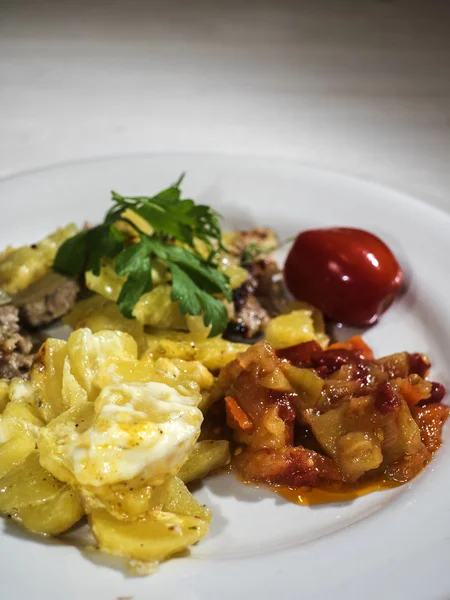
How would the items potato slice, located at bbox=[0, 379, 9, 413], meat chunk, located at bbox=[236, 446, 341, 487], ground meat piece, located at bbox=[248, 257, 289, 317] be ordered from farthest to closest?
ground meat piece, located at bbox=[248, 257, 289, 317], potato slice, located at bbox=[0, 379, 9, 413], meat chunk, located at bbox=[236, 446, 341, 487]

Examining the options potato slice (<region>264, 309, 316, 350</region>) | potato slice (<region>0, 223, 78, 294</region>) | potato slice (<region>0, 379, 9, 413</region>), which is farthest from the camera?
potato slice (<region>0, 223, 78, 294</region>)

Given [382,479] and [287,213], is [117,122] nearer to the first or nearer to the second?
[287,213]

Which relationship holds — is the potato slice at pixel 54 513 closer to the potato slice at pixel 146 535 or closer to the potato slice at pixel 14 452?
the potato slice at pixel 146 535

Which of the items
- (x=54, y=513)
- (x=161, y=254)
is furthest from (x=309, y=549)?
(x=161, y=254)

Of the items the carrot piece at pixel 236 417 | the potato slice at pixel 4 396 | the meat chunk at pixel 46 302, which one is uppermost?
the carrot piece at pixel 236 417

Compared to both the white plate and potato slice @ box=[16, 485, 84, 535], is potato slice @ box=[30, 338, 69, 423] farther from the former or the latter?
the white plate

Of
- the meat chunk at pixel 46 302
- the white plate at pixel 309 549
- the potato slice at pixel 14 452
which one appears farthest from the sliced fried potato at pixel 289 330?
the potato slice at pixel 14 452

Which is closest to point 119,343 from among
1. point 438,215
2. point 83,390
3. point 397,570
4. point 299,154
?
point 83,390

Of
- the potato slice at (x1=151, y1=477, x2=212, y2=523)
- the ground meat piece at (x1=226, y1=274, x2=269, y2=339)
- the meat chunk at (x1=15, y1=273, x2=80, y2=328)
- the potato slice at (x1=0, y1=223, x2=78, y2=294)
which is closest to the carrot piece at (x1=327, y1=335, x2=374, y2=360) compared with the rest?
the ground meat piece at (x1=226, y1=274, x2=269, y2=339)
